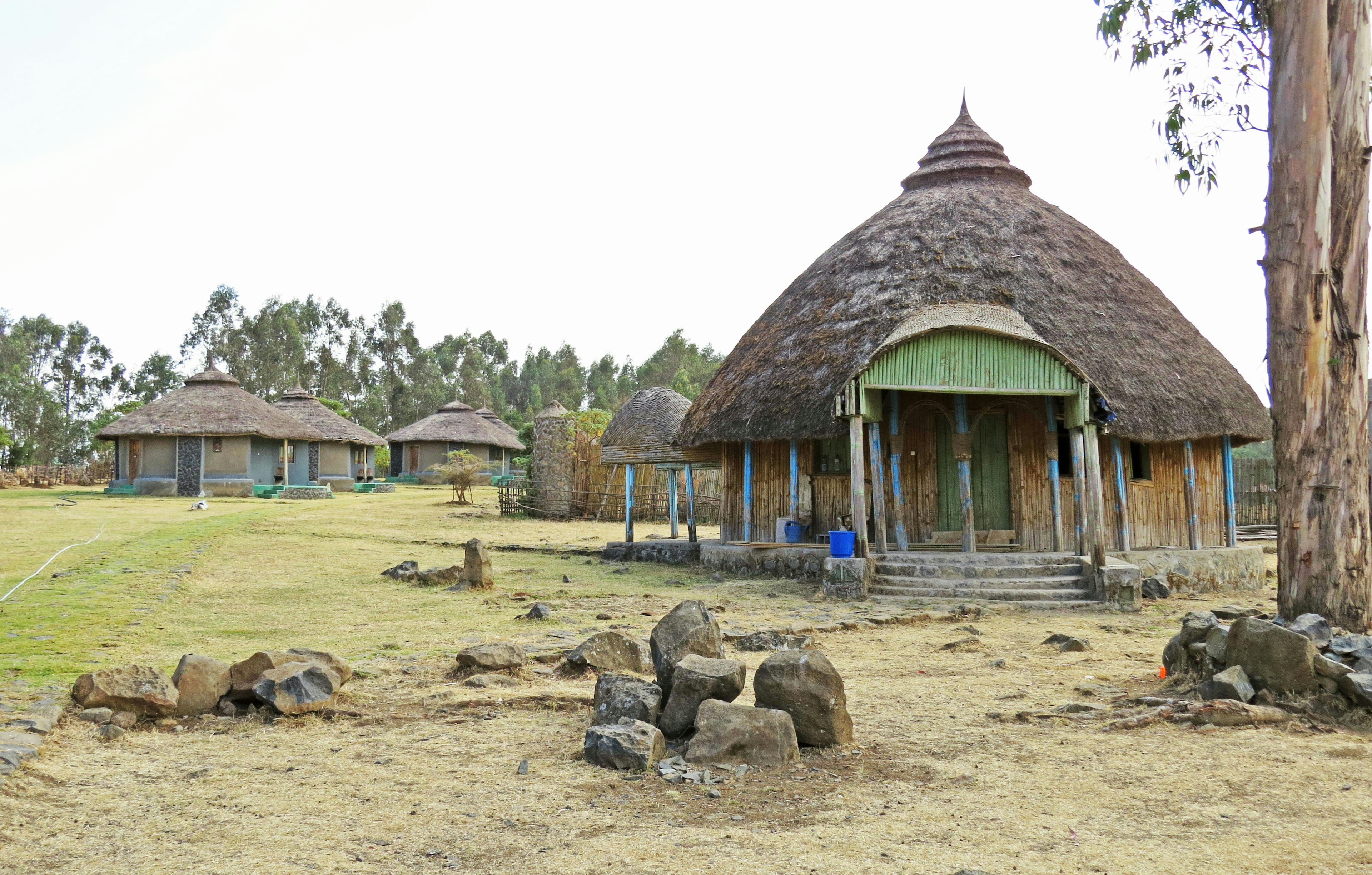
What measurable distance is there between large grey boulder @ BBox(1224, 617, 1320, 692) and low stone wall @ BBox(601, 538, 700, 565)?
1194 centimetres

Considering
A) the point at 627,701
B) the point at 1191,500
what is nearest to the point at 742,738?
the point at 627,701

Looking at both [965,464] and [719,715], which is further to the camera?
[965,464]

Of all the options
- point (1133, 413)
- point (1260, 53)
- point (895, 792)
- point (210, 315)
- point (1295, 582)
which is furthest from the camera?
point (210, 315)

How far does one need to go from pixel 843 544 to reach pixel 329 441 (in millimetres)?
34995

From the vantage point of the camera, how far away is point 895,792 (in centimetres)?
456

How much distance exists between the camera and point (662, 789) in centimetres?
467

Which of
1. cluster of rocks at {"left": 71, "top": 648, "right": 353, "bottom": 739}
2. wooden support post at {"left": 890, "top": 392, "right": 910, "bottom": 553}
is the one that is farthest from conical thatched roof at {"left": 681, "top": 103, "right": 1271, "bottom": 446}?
cluster of rocks at {"left": 71, "top": 648, "right": 353, "bottom": 739}

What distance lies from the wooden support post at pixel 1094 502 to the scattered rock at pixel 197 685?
395 inches

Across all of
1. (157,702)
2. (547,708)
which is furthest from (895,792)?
(157,702)

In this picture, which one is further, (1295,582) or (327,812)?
(1295,582)

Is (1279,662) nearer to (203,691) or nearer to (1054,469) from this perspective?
(203,691)

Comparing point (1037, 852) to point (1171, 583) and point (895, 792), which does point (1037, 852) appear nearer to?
point (895, 792)

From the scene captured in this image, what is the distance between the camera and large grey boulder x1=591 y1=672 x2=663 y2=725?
5.41m

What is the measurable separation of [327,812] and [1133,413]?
41.2 ft
